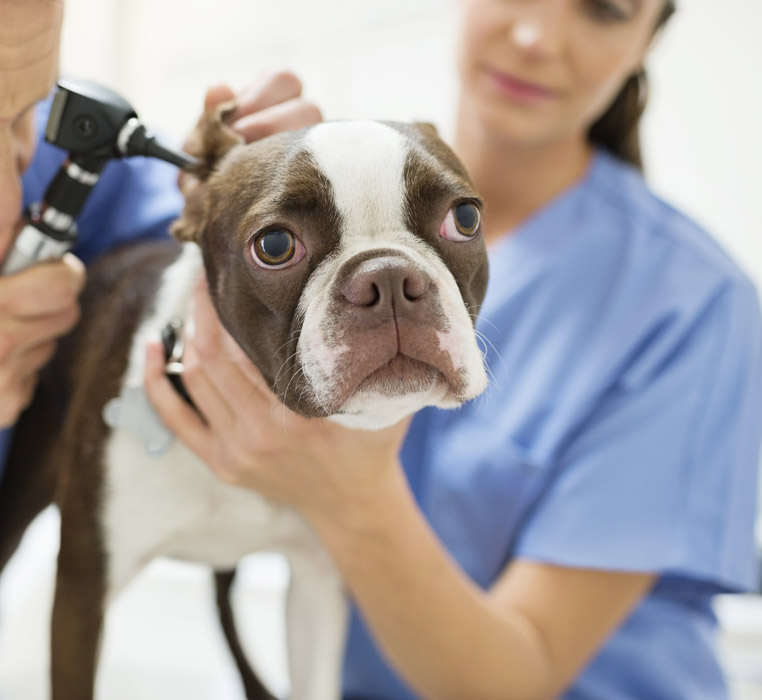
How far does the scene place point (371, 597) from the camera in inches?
40.3

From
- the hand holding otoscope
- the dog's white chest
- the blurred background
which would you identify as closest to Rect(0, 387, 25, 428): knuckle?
the hand holding otoscope

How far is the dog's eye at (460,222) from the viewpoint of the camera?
30.9 inches

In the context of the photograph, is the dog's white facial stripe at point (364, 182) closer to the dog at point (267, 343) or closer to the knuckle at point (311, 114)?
the dog at point (267, 343)

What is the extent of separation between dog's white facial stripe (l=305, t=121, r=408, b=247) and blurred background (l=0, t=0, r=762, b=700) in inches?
45.9

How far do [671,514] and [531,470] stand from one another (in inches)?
7.8

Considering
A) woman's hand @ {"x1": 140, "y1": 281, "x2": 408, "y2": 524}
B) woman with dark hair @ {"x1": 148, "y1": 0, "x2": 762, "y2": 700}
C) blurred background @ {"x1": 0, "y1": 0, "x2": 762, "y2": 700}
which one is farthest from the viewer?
blurred background @ {"x1": 0, "y1": 0, "x2": 762, "y2": 700}

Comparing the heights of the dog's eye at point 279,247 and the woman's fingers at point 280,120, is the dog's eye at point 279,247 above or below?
below

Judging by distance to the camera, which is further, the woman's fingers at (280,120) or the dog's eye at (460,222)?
the woman's fingers at (280,120)

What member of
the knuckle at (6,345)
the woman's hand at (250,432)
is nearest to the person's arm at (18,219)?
the knuckle at (6,345)

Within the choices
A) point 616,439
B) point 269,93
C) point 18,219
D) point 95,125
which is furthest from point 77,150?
point 616,439

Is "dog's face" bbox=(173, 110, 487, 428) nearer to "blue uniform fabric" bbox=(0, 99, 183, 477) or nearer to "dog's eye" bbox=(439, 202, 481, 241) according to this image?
"dog's eye" bbox=(439, 202, 481, 241)

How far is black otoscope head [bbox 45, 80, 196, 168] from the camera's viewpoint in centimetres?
80

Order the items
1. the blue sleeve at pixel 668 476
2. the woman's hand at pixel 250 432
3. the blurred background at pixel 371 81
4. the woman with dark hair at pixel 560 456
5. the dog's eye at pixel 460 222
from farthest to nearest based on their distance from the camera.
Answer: the blurred background at pixel 371 81 < the blue sleeve at pixel 668 476 < the woman with dark hair at pixel 560 456 < the woman's hand at pixel 250 432 < the dog's eye at pixel 460 222

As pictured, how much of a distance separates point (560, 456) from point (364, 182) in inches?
24.5
